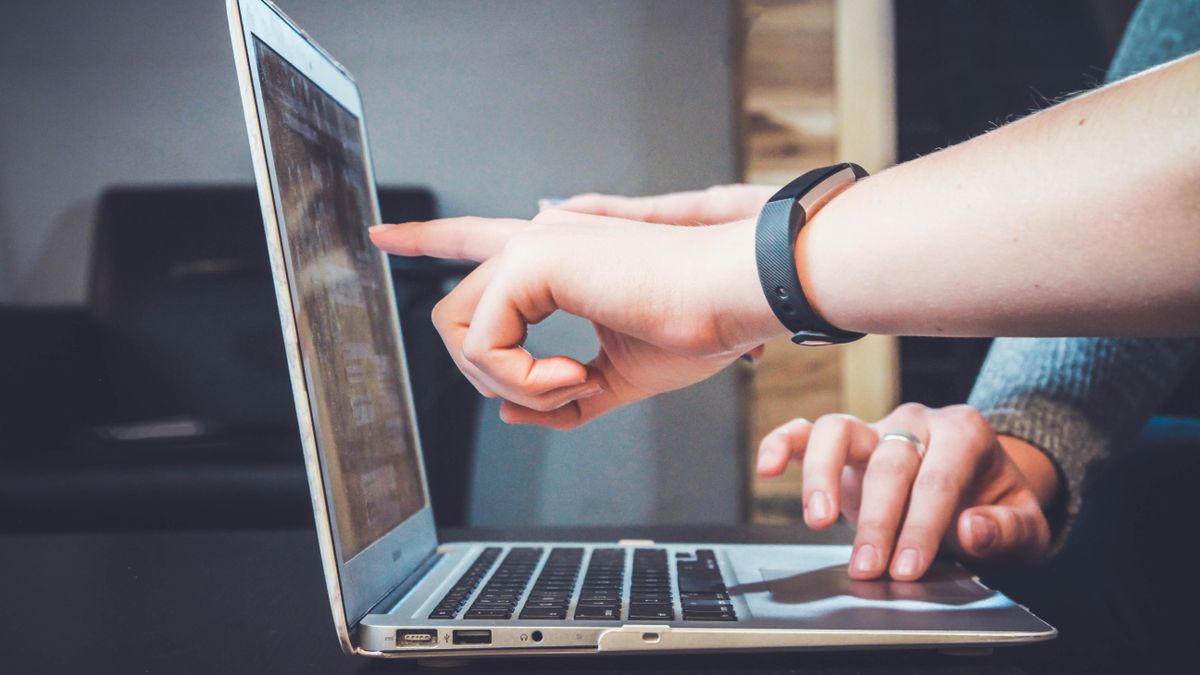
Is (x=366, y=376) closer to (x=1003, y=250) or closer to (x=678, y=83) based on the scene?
(x=1003, y=250)

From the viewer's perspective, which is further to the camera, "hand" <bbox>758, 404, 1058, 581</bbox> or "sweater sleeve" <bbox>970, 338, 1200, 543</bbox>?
"sweater sleeve" <bbox>970, 338, 1200, 543</bbox>

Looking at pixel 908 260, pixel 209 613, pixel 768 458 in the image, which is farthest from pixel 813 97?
Answer: pixel 209 613

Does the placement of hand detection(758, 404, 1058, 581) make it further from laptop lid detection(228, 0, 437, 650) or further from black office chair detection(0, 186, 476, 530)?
black office chair detection(0, 186, 476, 530)

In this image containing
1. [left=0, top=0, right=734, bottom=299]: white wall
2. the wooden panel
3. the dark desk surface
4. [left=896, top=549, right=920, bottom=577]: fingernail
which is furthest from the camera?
the wooden panel

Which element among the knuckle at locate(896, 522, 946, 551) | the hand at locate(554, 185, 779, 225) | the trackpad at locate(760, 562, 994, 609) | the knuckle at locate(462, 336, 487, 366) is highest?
the hand at locate(554, 185, 779, 225)

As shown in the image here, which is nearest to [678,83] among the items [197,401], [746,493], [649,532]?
[746,493]

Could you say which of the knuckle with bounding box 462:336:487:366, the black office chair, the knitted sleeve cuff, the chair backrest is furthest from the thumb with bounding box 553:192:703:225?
the chair backrest

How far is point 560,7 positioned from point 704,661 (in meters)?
1.39

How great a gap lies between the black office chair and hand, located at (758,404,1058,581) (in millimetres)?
1031

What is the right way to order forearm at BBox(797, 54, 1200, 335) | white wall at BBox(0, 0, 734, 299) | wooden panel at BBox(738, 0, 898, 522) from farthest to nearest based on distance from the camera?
wooden panel at BBox(738, 0, 898, 522) < white wall at BBox(0, 0, 734, 299) < forearm at BBox(797, 54, 1200, 335)

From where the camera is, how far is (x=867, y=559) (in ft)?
1.98

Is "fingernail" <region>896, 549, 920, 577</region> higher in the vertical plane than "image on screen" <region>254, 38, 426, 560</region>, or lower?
lower

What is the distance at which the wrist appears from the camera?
75 centimetres

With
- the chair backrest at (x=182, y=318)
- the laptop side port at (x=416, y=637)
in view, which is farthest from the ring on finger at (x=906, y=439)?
the chair backrest at (x=182, y=318)
